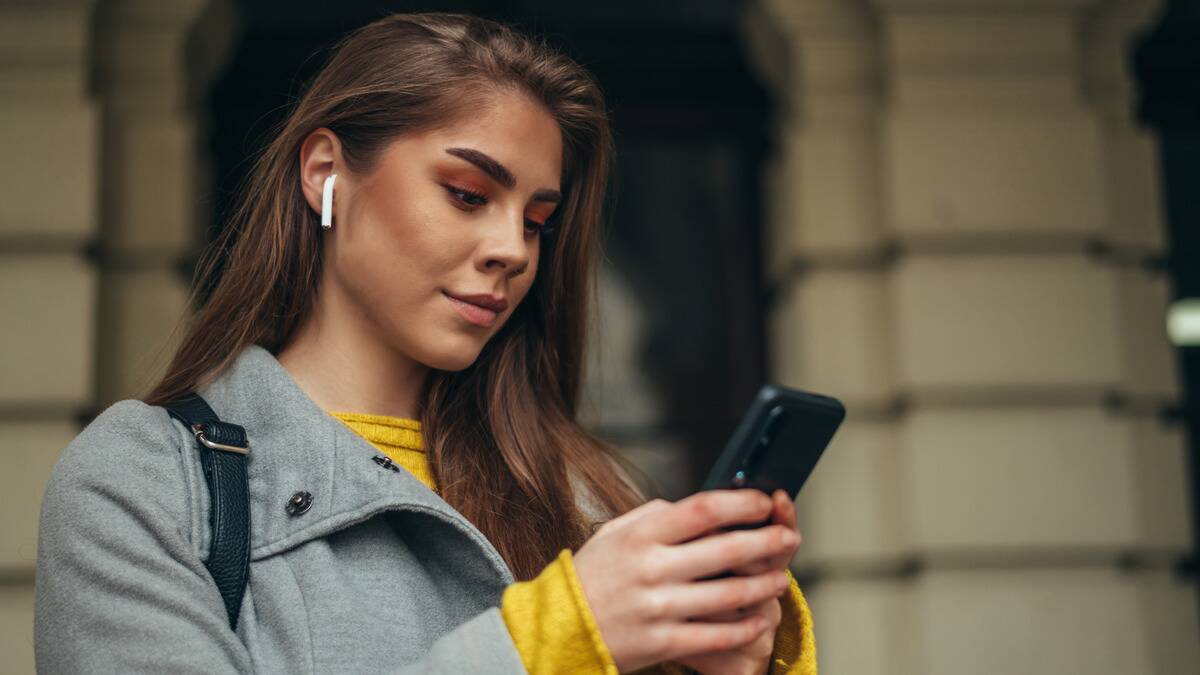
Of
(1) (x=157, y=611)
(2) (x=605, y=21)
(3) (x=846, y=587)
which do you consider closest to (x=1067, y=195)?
(3) (x=846, y=587)

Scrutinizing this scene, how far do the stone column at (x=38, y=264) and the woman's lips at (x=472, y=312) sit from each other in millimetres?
2152

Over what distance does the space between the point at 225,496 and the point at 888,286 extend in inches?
110

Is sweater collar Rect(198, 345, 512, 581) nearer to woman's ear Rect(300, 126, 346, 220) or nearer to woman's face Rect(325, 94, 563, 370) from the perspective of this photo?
woman's face Rect(325, 94, 563, 370)

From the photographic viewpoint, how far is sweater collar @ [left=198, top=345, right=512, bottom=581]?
4.63 ft

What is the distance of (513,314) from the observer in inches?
75.0

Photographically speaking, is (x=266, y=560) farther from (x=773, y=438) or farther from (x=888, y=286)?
(x=888, y=286)

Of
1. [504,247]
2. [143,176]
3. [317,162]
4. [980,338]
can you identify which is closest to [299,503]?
[504,247]

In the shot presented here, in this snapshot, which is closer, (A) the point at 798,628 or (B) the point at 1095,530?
(A) the point at 798,628

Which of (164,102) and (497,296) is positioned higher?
(164,102)

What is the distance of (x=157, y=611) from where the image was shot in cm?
125

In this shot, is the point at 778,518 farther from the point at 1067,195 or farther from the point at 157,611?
the point at 1067,195

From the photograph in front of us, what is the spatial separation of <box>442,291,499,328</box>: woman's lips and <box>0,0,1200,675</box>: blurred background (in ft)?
6.68

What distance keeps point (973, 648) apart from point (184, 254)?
2508 mm

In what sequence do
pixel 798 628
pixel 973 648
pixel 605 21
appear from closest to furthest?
pixel 798 628
pixel 973 648
pixel 605 21
